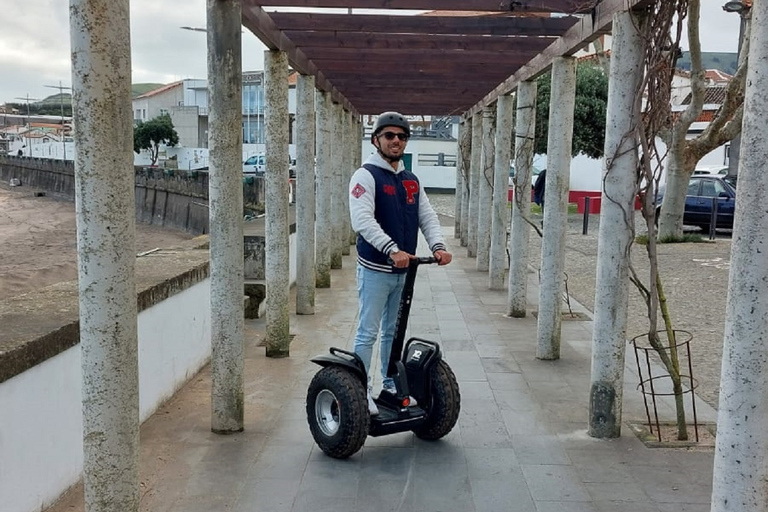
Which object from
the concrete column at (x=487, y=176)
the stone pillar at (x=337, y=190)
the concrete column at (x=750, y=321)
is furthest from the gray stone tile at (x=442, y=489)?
the stone pillar at (x=337, y=190)

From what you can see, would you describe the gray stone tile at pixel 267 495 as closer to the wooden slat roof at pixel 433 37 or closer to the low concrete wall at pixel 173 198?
the wooden slat roof at pixel 433 37

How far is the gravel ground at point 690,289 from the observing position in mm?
7223

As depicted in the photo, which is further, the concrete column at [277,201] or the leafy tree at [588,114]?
the leafy tree at [588,114]

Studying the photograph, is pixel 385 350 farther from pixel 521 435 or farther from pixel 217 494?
pixel 217 494

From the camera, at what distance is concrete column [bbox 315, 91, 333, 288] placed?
10219mm

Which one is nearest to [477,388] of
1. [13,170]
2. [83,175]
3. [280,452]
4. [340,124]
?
[280,452]

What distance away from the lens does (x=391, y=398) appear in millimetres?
4641

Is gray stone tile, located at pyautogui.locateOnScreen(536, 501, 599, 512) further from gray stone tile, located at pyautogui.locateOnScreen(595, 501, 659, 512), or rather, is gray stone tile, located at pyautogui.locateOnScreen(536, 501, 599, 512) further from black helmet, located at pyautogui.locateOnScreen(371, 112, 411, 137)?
black helmet, located at pyautogui.locateOnScreen(371, 112, 411, 137)

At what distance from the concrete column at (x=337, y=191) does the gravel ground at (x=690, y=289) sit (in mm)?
3649

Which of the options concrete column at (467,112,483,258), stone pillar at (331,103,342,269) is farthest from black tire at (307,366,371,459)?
concrete column at (467,112,483,258)

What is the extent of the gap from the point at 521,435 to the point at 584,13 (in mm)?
3005

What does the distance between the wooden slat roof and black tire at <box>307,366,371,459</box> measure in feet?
9.01

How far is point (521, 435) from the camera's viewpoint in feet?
16.1

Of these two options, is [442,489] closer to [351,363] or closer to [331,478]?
[331,478]
